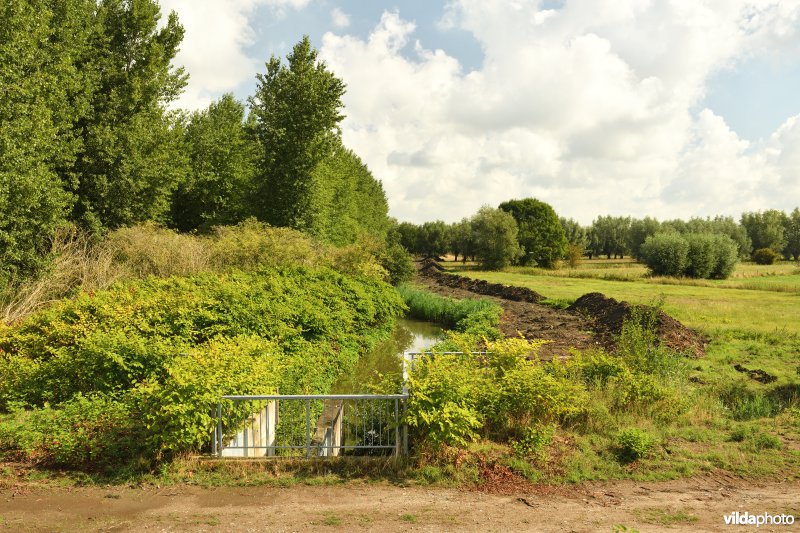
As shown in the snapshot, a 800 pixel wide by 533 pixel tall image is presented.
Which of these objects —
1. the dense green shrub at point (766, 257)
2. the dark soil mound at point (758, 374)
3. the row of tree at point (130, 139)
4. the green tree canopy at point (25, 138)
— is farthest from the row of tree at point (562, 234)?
the green tree canopy at point (25, 138)

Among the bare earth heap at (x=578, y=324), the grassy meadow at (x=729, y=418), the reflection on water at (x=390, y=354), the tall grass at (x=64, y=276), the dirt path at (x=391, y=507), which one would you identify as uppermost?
the tall grass at (x=64, y=276)

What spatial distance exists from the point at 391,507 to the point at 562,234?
75721 millimetres

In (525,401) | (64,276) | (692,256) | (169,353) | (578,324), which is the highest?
(692,256)

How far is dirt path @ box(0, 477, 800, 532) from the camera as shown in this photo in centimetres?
695

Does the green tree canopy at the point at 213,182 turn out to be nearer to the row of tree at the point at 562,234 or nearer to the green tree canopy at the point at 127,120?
the green tree canopy at the point at 127,120

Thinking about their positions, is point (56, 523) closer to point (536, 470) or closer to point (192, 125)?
point (536, 470)

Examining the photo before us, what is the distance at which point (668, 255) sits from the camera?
5484 cm

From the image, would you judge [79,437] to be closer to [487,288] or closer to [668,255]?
[487,288]

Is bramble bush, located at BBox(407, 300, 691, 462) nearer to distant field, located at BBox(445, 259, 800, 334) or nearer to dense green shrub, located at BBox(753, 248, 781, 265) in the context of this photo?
distant field, located at BBox(445, 259, 800, 334)

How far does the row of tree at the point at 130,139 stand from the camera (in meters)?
18.2

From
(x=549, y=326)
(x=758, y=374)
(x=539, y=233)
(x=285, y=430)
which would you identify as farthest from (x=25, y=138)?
(x=539, y=233)

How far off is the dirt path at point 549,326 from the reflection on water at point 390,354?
4.14 metres

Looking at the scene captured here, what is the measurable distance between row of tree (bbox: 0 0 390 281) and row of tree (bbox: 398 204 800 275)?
29153 millimetres

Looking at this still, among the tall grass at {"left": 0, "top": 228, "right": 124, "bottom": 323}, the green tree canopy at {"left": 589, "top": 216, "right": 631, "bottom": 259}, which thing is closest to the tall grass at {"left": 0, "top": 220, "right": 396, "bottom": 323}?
the tall grass at {"left": 0, "top": 228, "right": 124, "bottom": 323}
